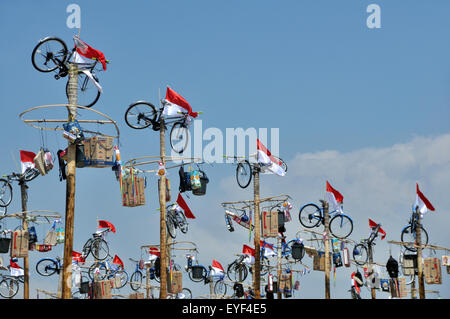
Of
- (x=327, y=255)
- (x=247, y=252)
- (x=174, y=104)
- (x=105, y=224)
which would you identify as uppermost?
(x=174, y=104)

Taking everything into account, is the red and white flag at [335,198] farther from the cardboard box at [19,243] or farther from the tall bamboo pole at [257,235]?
the cardboard box at [19,243]

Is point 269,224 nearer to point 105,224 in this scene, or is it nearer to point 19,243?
point 105,224

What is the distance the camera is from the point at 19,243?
2672 cm

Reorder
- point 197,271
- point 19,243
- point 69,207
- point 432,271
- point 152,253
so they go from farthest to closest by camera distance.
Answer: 1. point 197,271
2. point 152,253
3. point 432,271
4. point 19,243
5. point 69,207

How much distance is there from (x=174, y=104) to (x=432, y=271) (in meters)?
16.5

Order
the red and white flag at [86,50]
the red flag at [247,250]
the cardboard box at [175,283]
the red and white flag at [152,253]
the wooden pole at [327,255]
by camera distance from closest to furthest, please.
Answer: the red and white flag at [86,50] < the cardboard box at [175,283] < the wooden pole at [327,255] < the red and white flag at [152,253] < the red flag at [247,250]

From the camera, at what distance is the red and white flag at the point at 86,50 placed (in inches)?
754

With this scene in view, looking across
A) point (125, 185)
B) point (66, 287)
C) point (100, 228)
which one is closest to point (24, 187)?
point (100, 228)

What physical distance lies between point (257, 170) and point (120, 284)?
1137 centimetres

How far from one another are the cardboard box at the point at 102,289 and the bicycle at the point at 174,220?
568cm

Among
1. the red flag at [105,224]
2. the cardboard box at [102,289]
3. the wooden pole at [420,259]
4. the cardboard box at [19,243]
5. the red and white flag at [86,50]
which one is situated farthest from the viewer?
the red flag at [105,224]

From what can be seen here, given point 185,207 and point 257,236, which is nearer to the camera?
point 257,236

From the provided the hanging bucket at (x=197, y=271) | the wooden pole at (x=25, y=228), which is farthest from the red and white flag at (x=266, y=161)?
the wooden pole at (x=25, y=228)

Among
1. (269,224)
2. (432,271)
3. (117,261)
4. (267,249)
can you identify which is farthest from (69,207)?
(117,261)
